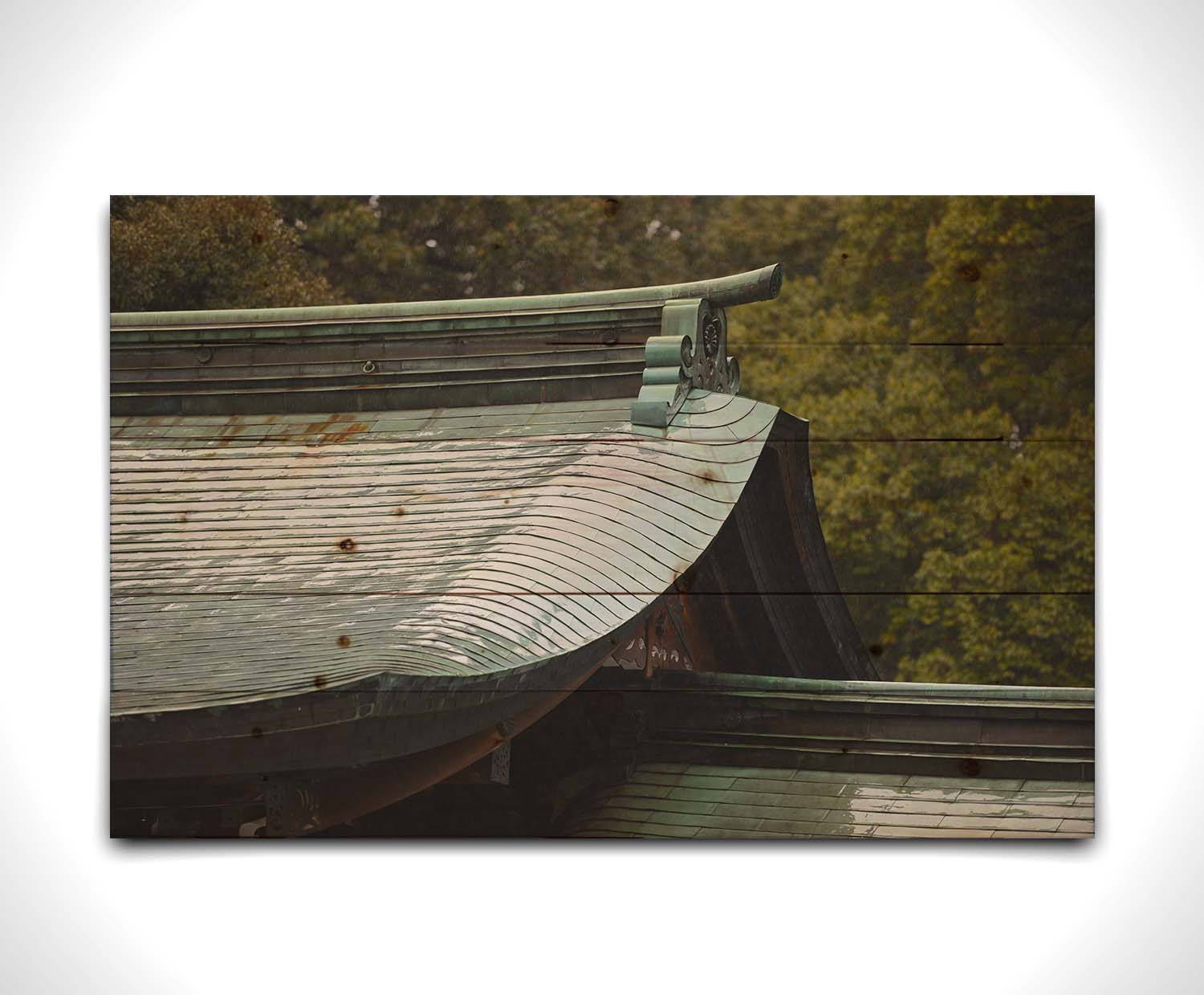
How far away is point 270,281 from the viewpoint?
2.49 metres

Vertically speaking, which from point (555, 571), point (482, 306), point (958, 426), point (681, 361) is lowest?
point (555, 571)

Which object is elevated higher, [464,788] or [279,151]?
[279,151]

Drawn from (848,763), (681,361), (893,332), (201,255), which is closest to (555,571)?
(681,361)

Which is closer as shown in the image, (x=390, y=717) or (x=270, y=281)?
(x=390, y=717)

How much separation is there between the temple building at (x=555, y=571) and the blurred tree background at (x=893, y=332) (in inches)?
2.0

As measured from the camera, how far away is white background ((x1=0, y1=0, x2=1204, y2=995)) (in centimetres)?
247

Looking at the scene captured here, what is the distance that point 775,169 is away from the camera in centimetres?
248

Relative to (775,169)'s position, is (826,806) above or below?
below

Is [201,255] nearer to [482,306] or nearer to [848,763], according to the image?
[482,306]

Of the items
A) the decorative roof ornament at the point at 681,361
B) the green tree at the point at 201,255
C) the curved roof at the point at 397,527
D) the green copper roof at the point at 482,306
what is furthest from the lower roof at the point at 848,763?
the green tree at the point at 201,255

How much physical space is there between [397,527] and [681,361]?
608 mm

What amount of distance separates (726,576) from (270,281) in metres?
1.02

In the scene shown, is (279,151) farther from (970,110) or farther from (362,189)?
(970,110)
